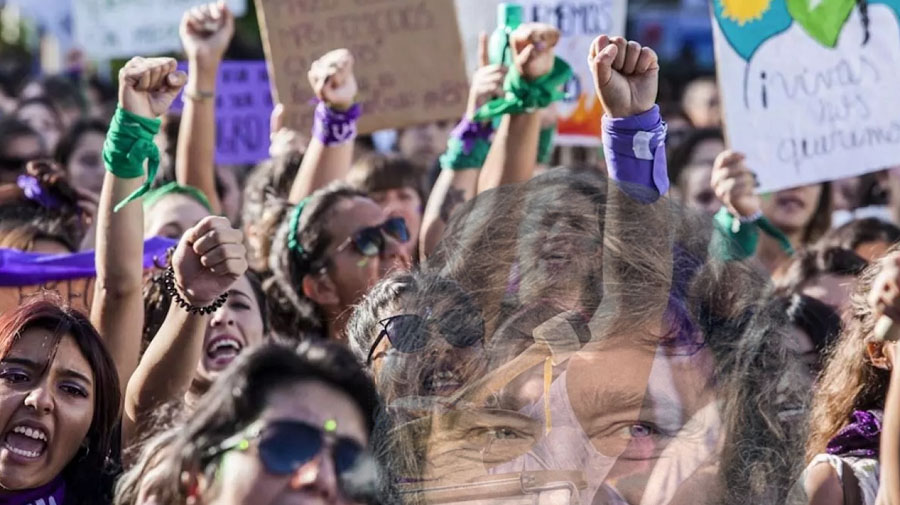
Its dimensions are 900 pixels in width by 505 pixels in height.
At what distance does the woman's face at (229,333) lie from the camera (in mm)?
3691

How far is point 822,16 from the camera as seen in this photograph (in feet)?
15.5

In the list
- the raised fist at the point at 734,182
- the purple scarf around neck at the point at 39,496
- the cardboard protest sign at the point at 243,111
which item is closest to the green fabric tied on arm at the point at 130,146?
the purple scarf around neck at the point at 39,496

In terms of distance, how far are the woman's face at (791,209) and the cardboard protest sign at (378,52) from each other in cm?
133

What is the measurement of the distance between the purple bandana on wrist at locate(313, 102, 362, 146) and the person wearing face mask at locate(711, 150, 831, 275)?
117 cm

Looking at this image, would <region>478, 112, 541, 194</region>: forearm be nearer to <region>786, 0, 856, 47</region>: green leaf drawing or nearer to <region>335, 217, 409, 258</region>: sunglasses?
<region>335, 217, 409, 258</region>: sunglasses

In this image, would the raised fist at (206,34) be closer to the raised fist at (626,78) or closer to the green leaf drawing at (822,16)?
the green leaf drawing at (822,16)

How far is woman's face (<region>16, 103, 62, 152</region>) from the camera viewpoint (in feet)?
23.1

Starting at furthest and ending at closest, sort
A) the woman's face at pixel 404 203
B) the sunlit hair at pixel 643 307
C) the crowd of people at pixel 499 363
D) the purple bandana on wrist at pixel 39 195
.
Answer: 1. the woman's face at pixel 404 203
2. the purple bandana on wrist at pixel 39 195
3. the sunlit hair at pixel 643 307
4. the crowd of people at pixel 499 363

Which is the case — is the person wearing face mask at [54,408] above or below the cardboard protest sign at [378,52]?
below

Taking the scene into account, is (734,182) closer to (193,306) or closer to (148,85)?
(148,85)

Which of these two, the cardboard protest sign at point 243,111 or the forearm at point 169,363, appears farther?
the cardboard protest sign at point 243,111

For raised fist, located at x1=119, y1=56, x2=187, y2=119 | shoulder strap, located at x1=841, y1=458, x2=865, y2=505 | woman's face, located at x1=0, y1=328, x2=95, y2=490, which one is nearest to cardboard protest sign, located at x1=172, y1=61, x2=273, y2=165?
raised fist, located at x1=119, y1=56, x2=187, y2=119

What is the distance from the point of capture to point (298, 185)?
4.76 metres

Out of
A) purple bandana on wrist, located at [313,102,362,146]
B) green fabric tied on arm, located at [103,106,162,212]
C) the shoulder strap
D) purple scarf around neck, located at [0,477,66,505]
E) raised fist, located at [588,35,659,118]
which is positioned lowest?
the shoulder strap
